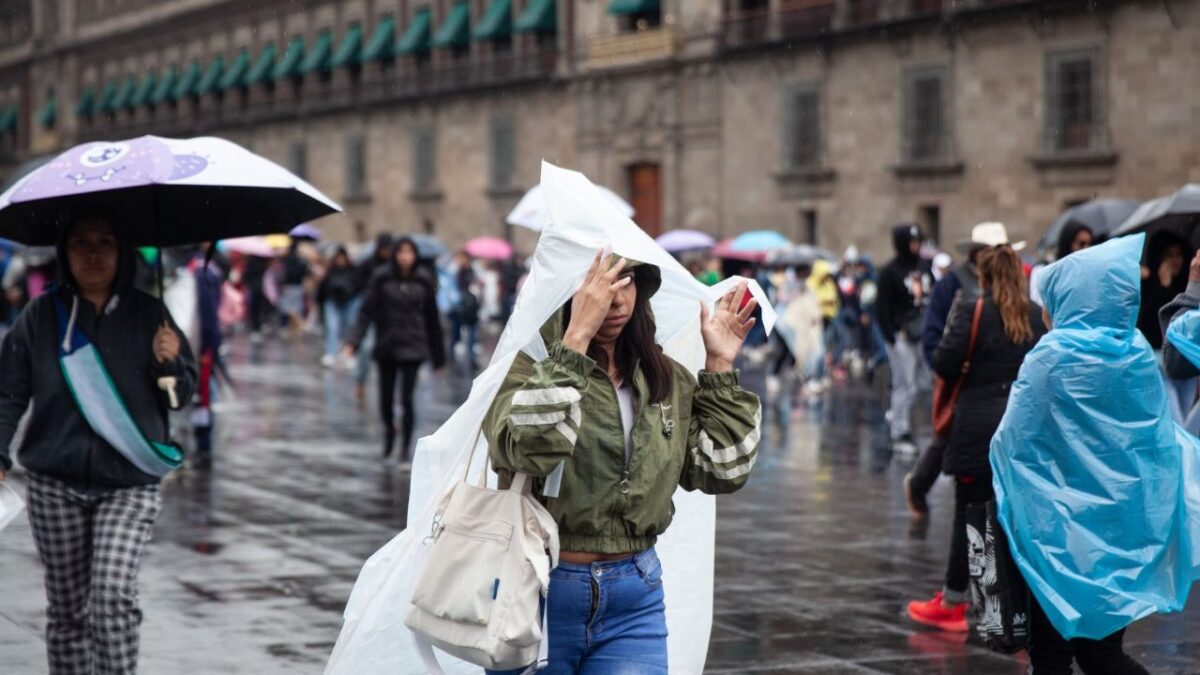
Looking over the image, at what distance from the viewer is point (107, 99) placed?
71.8 meters

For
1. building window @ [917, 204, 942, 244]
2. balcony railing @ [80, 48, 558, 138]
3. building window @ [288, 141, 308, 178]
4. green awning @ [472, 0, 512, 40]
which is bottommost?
building window @ [917, 204, 942, 244]

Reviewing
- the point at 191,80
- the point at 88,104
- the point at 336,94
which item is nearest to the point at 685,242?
the point at 336,94

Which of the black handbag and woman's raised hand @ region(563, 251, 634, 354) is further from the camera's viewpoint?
the black handbag

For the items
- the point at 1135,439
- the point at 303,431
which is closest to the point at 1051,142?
the point at 303,431

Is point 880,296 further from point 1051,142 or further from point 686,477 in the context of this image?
point 1051,142

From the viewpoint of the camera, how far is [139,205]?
617 cm

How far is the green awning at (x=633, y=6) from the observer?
3969 cm

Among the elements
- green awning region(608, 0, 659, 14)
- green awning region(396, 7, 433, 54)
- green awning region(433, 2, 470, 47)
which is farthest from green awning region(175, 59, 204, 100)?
green awning region(608, 0, 659, 14)

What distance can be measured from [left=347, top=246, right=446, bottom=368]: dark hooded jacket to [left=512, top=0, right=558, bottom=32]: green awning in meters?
31.7

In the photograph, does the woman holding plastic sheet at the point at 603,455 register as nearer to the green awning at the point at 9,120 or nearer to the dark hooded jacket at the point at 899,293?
the dark hooded jacket at the point at 899,293

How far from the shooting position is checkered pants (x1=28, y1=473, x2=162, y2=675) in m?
5.32

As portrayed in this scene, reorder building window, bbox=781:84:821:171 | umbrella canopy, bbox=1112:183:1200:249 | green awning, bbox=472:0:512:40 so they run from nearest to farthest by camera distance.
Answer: umbrella canopy, bbox=1112:183:1200:249
building window, bbox=781:84:821:171
green awning, bbox=472:0:512:40

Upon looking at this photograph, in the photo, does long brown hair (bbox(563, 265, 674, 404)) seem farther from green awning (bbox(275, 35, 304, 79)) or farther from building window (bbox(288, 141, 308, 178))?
building window (bbox(288, 141, 308, 178))

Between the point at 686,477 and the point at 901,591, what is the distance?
4123mm
